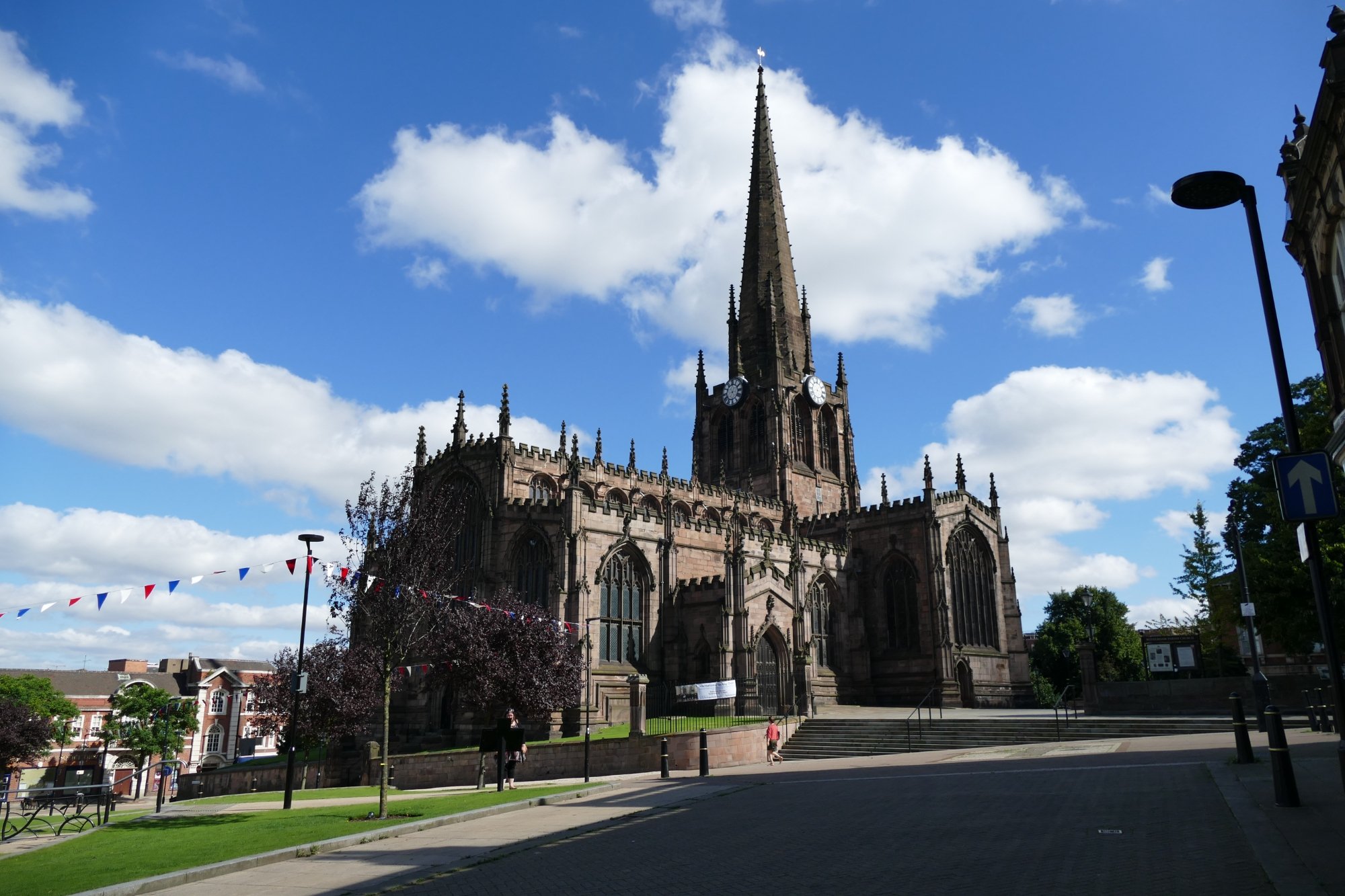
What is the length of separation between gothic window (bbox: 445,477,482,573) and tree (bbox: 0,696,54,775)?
33.3m

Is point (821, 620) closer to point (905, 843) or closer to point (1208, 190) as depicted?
point (905, 843)

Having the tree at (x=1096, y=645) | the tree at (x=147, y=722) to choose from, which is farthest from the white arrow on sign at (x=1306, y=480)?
the tree at (x=147, y=722)

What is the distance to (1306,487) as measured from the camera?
10.3 m

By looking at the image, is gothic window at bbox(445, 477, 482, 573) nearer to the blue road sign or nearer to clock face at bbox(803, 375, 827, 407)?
clock face at bbox(803, 375, 827, 407)

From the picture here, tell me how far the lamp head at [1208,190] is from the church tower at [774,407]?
5029cm

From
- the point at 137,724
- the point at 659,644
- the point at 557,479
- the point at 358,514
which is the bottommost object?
the point at 137,724

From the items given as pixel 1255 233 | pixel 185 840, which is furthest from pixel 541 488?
pixel 1255 233

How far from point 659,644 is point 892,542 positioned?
1636 cm

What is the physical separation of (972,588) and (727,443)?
2225cm

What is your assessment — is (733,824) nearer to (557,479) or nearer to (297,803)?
(297,803)

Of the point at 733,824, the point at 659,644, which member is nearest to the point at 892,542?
the point at 659,644

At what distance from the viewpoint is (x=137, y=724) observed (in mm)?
75312

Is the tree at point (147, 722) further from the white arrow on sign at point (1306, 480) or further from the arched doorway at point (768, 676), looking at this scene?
the white arrow on sign at point (1306, 480)

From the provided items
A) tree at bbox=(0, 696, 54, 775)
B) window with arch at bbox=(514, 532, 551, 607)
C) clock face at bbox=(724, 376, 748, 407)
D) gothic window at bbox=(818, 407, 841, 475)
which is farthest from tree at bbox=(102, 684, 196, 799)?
gothic window at bbox=(818, 407, 841, 475)
